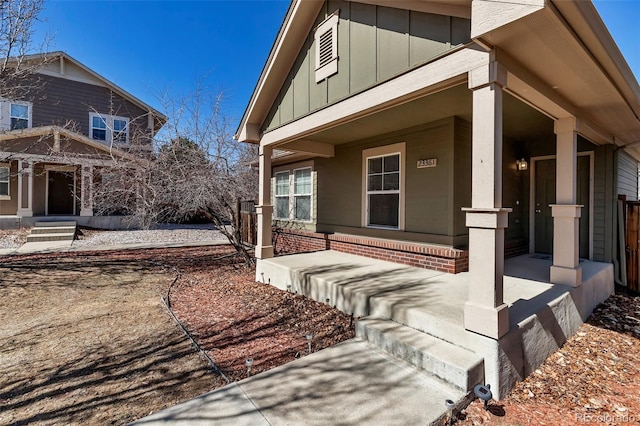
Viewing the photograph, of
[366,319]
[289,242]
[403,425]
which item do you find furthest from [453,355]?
[289,242]

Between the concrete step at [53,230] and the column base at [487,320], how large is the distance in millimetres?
14534

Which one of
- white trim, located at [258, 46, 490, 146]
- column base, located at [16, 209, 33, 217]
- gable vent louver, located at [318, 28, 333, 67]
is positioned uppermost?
gable vent louver, located at [318, 28, 333, 67]

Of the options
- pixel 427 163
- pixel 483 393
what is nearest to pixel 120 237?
pixel 427 163

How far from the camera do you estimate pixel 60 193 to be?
15.5 metres

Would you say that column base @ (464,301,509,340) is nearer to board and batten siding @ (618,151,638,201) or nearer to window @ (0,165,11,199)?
board and batten siding @ (618,151,638,201)

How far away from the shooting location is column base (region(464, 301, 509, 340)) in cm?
275

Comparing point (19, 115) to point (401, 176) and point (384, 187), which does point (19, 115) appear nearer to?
point (384, 187)

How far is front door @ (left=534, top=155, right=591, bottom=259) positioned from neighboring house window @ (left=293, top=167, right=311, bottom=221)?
559cm

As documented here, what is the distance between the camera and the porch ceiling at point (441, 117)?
4.50m

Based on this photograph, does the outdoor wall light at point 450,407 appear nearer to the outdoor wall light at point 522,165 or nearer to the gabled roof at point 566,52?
the gabled roof at point 566,52

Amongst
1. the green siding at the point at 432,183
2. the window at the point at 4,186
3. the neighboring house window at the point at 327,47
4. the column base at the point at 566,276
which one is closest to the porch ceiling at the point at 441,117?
the green siding at the point at 432,183

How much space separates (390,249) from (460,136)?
2460mm

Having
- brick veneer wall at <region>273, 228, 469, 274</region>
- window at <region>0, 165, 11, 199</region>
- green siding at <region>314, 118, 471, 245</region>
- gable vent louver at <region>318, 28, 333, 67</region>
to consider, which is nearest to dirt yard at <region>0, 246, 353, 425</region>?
brick veneer wall at <region>273, 228, 469, 274</region>

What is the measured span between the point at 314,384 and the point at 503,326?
1.79m
